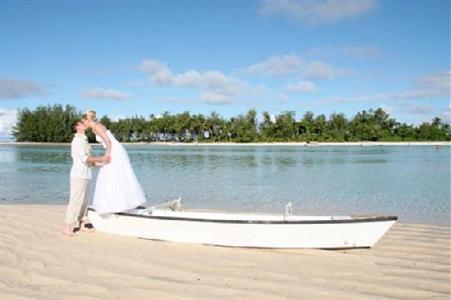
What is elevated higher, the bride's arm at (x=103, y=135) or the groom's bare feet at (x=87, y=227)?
the bride's arm at (x=103, y=135)

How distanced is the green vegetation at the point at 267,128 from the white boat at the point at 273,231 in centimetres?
10195

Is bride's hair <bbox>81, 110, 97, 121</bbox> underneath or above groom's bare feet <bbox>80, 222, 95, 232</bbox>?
above

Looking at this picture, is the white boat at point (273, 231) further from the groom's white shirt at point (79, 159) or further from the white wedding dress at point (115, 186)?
the groom's white shirt at point (79, 159)

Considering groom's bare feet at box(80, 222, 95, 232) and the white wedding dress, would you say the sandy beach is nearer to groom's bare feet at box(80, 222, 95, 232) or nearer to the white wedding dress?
groom's bare feet at box(80, 222, 95, 232)

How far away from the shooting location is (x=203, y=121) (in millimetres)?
113188

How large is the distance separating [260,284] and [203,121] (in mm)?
108516

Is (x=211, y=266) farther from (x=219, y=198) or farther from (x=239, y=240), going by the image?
(x=219, y=198)

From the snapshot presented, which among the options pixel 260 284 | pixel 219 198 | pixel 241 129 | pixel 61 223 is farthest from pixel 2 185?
pixel 241 129

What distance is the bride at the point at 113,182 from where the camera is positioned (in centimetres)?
775

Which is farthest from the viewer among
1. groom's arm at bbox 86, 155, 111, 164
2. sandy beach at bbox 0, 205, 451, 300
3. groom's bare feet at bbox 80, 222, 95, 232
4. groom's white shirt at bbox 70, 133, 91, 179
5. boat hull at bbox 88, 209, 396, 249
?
groom's bare feet at bbox 80, 222, 95, 232

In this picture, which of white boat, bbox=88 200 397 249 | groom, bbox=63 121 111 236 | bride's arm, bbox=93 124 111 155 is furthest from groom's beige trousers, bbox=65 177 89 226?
white boat, bbox=88 200 397 249

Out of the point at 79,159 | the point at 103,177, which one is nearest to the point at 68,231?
the point at 103,177

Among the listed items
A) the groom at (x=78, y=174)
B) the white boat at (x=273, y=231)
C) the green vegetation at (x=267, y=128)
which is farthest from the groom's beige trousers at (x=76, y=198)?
the green vegetation at (x=267, y=128)

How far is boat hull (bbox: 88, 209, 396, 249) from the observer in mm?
6777
